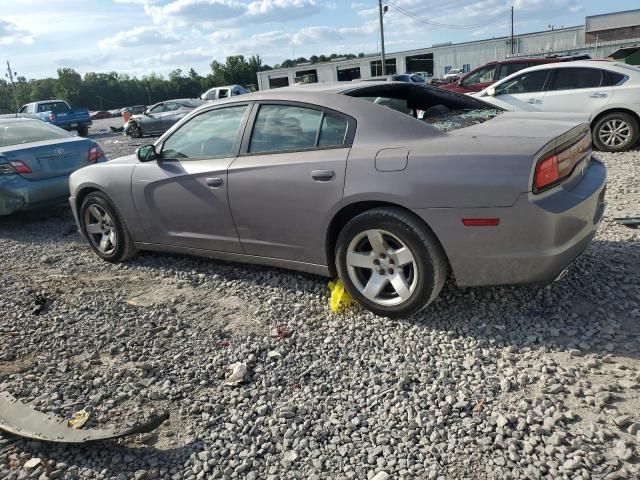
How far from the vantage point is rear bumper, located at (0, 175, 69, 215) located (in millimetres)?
6461

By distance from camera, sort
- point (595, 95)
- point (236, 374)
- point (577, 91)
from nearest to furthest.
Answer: point (236, 374)
point (595, 95)
point (577, 91)

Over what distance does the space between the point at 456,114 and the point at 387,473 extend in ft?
9.62

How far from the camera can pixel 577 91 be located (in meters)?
8.84

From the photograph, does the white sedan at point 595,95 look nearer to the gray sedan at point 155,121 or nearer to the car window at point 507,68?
the car window at point 507,68

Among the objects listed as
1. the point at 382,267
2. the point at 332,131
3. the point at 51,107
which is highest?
the point at 51,107

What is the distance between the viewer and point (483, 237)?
2969mm

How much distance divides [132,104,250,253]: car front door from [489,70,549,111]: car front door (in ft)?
21.4

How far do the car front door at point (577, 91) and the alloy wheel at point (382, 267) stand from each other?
7.00m

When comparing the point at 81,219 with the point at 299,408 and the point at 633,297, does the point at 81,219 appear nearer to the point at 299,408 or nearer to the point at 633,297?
the point at 299,408

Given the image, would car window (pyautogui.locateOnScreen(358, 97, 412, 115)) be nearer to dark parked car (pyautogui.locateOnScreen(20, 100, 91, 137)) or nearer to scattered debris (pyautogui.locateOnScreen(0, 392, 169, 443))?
scattered debris (pyautogui.locateOnScreen(0, 392, 169, 443))

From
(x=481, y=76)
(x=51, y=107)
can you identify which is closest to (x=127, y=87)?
(x=51, y=107)

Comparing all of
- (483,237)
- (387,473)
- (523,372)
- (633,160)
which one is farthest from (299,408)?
(633,160)

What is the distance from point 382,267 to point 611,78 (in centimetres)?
747

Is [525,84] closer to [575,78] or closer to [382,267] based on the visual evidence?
[575,78]
